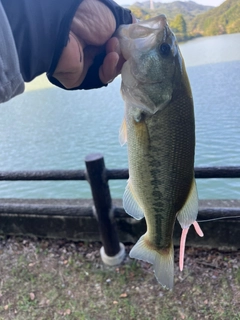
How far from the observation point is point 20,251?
3.60 meters

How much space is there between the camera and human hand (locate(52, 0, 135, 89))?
46.5 inches

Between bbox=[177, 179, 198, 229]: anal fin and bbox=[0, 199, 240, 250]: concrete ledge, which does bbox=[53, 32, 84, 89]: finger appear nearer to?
bbox=[177, 179, 198, 229]: anal fin

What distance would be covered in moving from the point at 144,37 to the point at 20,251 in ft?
9.73

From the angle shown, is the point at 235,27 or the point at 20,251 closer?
the point at 20,251

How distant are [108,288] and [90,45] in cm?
234

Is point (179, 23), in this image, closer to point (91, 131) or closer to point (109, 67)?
point (91, 131)

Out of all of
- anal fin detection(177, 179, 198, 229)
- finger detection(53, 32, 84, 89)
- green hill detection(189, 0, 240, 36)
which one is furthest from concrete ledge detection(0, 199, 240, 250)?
green hill detection(189, 0, 240, 36)

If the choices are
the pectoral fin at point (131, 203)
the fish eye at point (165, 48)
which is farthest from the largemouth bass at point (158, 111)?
the pectoral fin at point (131, 203)

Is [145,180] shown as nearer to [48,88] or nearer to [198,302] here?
[198,302]

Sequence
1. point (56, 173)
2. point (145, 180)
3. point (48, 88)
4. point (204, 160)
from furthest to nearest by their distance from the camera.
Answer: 1. point (48, 88)
2. point (204, 160)
3. point (56, 173)
4. point (145, 180)

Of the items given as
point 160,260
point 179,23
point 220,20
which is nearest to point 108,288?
point 160,260

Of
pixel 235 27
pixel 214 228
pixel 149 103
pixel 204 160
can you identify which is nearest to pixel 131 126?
pixel 149 103

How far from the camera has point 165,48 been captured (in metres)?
1.30

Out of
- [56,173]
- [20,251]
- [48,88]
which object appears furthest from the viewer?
[48,88]
